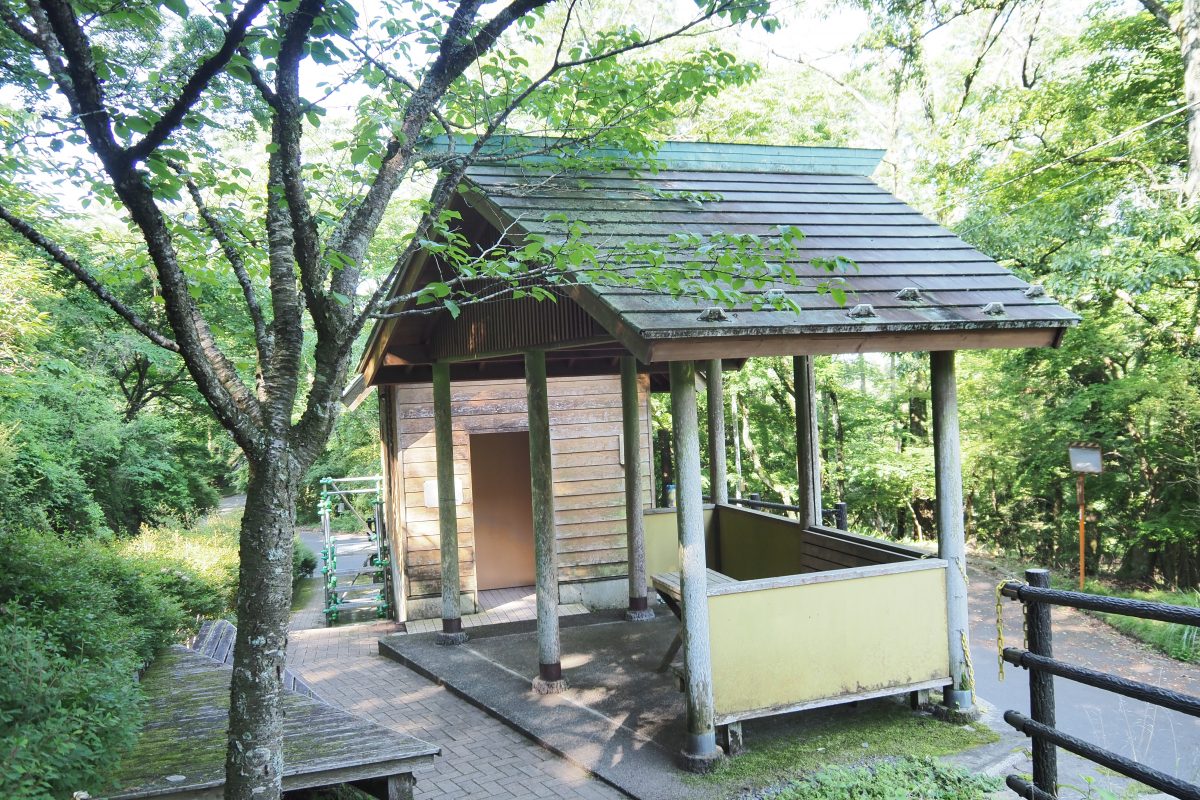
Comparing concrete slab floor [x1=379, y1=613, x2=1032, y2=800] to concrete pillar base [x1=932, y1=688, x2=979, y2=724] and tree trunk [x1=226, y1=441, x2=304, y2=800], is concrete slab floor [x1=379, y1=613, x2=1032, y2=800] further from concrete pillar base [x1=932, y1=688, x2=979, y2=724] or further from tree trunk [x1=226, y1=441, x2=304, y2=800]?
tree trunk [x1=226, y1=441, x2=304, y2=800]

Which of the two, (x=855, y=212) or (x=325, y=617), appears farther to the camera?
(x=325, y=617)

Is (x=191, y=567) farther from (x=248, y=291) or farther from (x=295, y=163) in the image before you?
(x=295, y=163)

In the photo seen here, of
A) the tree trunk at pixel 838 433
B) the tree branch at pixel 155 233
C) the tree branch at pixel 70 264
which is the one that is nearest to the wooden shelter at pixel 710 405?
the tree branch at pixel 155 233

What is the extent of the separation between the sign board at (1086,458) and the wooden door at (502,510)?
313 inches

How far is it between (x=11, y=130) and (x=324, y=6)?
6.04 ft

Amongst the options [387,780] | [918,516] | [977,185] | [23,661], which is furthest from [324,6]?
[918,516]

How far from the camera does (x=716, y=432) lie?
9.24 meters

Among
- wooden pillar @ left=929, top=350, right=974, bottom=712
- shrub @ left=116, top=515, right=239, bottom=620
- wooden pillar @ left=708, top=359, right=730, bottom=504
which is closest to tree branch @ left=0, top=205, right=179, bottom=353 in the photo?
wooden pillar @ left=929, top=350, right=974, bottom=712

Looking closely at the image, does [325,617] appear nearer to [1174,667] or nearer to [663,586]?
[663,586]

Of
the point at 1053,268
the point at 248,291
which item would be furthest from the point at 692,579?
the point at 1053,268

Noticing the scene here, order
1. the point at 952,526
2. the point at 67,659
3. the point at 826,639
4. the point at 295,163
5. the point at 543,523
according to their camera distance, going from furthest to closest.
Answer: the point at 543,523, the point at 952,526, the point at 826,639, the point at 67,659, the point at 295,163

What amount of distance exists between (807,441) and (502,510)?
559 cm

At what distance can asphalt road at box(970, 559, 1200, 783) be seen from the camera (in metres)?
5.33

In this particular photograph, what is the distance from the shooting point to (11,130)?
3834 millimetres
